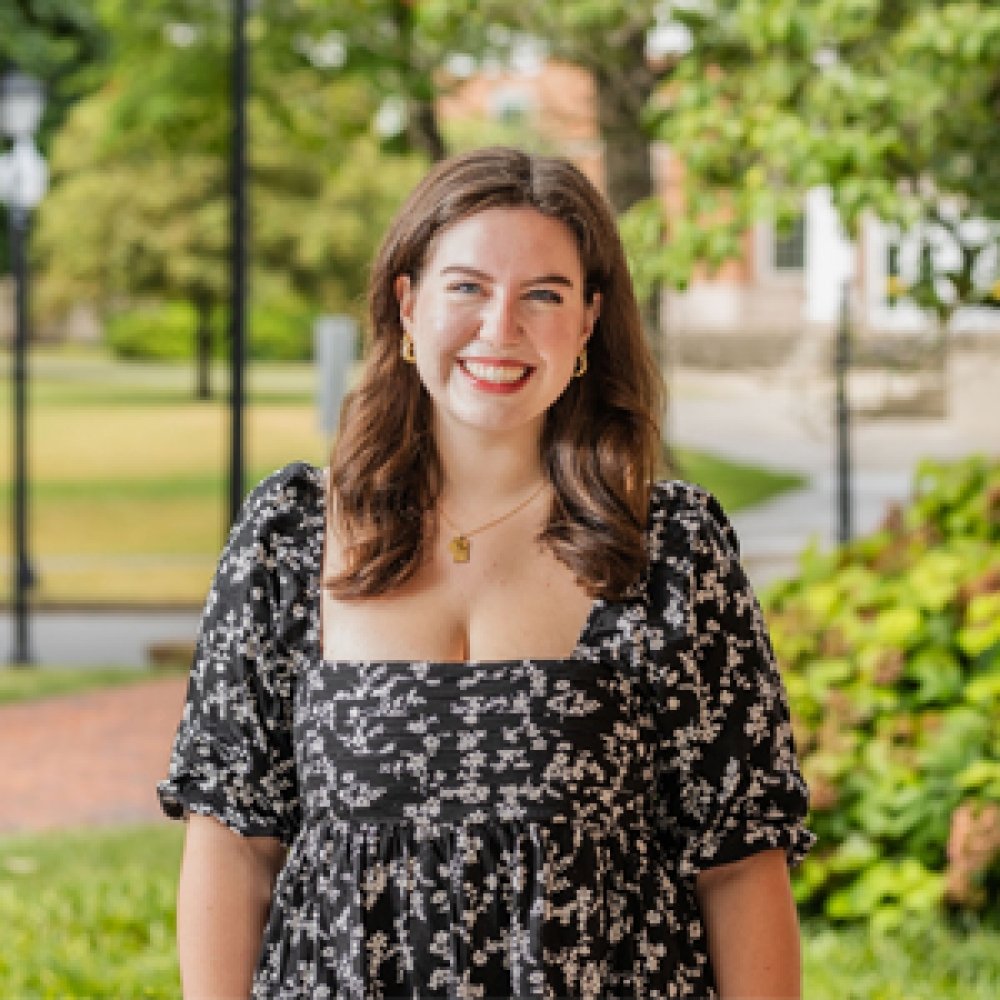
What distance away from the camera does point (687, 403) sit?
41.0 m

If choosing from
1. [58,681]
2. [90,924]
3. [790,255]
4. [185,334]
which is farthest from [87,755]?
[185,334]

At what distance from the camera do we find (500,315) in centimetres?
219

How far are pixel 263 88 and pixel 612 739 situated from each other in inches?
529

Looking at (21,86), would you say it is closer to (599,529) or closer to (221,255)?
(599,529)

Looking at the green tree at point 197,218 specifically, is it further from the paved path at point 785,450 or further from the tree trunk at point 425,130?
the tree trunk at point 425,130

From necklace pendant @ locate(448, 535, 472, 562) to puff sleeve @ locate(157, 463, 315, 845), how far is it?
17 centimetres

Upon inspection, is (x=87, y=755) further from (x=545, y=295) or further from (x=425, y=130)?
(x=545, y=295)

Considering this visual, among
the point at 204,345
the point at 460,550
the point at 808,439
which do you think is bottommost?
the point at 460,550

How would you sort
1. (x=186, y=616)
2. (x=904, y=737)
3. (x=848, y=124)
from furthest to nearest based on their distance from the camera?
(x=186, y=616), (x=848, y=124), (x=904, y=737)

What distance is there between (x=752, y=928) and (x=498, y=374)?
0.69 metres

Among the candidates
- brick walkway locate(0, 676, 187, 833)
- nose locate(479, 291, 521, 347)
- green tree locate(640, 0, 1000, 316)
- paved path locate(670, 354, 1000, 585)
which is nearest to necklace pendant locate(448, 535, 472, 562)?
nose locate(479, 291, 521, 347)

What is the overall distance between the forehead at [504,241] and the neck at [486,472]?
21 cm

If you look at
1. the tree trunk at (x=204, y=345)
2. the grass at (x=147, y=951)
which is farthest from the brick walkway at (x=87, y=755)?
the tree trunk at (x=204, y=345)

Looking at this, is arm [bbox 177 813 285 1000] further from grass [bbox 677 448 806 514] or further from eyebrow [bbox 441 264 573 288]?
grass [bbox 677 448 806 514]
